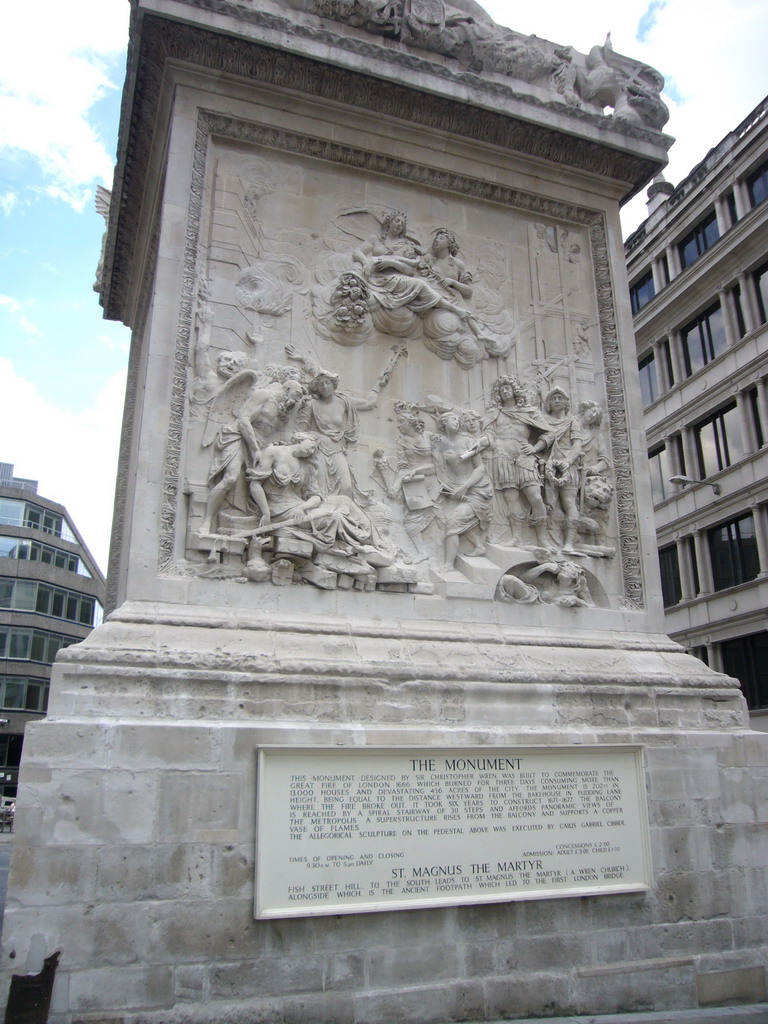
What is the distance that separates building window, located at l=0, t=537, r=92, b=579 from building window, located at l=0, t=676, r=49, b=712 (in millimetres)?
A: 7915

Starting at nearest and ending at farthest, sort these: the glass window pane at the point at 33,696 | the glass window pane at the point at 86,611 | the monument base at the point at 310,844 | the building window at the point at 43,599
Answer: the monument base at the point at 310,844, the glass window pane at the point at 33,696, the building window at the point at 43,599, the glass window pane at the point at 86,611

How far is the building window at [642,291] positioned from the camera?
116 ft

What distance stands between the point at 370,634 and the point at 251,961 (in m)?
3.55

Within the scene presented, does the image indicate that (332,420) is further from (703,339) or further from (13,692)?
(13,692)

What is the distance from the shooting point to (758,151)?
97.8 ft

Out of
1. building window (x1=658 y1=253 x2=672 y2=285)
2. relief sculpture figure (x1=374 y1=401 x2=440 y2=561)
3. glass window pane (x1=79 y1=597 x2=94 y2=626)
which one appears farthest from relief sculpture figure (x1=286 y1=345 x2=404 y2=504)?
glass window pane (x1=79 y1=597 x2=94 y2=626)

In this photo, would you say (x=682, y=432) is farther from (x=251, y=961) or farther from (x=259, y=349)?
(x=251, y=961)

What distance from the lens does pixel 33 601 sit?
5356 centimetres

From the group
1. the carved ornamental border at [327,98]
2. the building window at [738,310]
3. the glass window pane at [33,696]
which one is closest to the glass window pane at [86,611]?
the glass window pane at [33,696]

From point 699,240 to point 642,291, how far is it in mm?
3489

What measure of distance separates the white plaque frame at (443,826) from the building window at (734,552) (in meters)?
20.2

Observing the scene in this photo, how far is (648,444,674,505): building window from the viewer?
3303 centimetres

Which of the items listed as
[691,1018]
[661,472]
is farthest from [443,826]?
[661,472]

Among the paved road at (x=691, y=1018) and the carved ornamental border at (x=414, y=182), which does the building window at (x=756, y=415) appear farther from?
the paved road at (x=691, y=1018)
